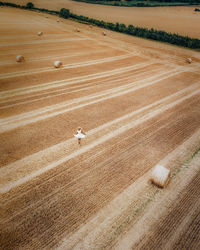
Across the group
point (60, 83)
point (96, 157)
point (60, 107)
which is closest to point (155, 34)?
point (60, 83)

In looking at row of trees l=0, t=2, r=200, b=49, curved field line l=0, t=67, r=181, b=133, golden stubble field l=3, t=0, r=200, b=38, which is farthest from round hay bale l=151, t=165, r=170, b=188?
golden stubble field l=3, t=0, r=200, b=38

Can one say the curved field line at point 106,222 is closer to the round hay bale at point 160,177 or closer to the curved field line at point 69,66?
the round hay bale at point 160,177

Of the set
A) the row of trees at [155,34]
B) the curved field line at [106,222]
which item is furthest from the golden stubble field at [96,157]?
the row of trees at [155,34]

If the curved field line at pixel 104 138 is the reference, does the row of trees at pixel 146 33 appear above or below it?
above

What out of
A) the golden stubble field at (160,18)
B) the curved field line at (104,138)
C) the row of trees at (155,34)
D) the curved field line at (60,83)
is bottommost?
the curved field line at (104,138)

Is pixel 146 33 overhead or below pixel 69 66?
overhead

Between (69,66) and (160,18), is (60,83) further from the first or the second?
(160,18)

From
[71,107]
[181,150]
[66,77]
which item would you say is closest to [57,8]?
[66,77]

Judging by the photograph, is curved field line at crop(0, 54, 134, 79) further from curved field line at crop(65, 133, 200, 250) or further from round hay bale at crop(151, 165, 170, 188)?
round hay bale at crop(151, 165, 170, 188)
